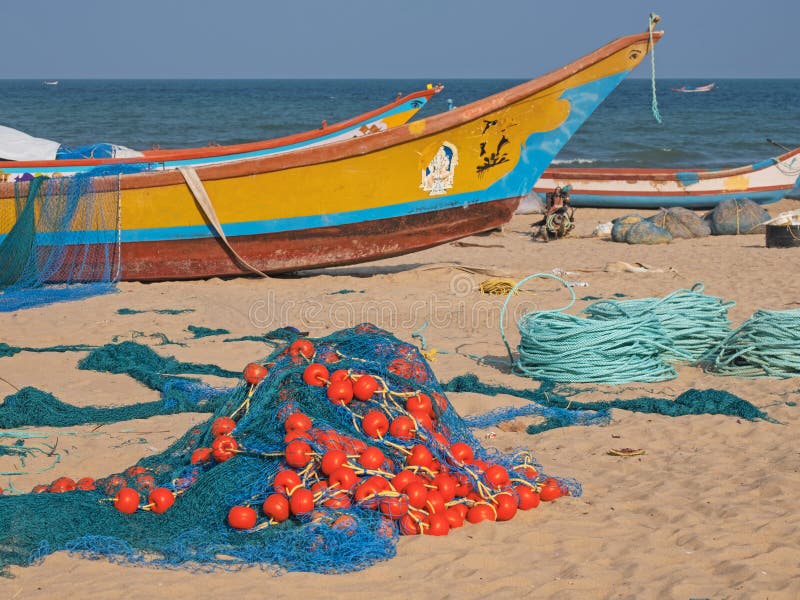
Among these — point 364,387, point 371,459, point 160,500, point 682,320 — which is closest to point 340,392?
point 364,387

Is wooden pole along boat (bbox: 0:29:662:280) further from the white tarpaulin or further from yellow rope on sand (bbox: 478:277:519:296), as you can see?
the white tarpaulin

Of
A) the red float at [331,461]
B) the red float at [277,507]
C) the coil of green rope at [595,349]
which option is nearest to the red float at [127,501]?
the red float at [277,507]

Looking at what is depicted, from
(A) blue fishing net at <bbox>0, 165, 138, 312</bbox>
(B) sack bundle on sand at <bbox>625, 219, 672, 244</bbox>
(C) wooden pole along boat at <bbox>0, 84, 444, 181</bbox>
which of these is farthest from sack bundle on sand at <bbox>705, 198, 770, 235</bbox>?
(A) blue fishing net at <bbox>0, 165, 138, 312</bbox>

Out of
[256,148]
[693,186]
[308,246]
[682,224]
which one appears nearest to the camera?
[308,246]

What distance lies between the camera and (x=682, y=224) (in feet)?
45.1

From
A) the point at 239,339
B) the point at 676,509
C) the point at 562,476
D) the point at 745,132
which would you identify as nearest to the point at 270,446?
the point at 562,476

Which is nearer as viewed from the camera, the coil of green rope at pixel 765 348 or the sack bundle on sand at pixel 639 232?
the coil of green rope at pixel 765 348

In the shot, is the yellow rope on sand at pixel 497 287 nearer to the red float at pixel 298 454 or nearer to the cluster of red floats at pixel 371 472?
the cluster of red floats at pixel 371 472

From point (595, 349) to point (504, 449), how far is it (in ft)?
5.21

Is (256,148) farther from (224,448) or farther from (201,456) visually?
(224,448)

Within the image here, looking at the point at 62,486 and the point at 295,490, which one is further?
the point at 62,486

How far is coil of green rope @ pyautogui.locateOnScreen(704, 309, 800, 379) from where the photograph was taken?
6141 mm

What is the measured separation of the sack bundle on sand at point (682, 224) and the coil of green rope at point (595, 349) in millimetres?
7749

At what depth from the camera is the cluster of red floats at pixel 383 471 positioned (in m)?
3.67
